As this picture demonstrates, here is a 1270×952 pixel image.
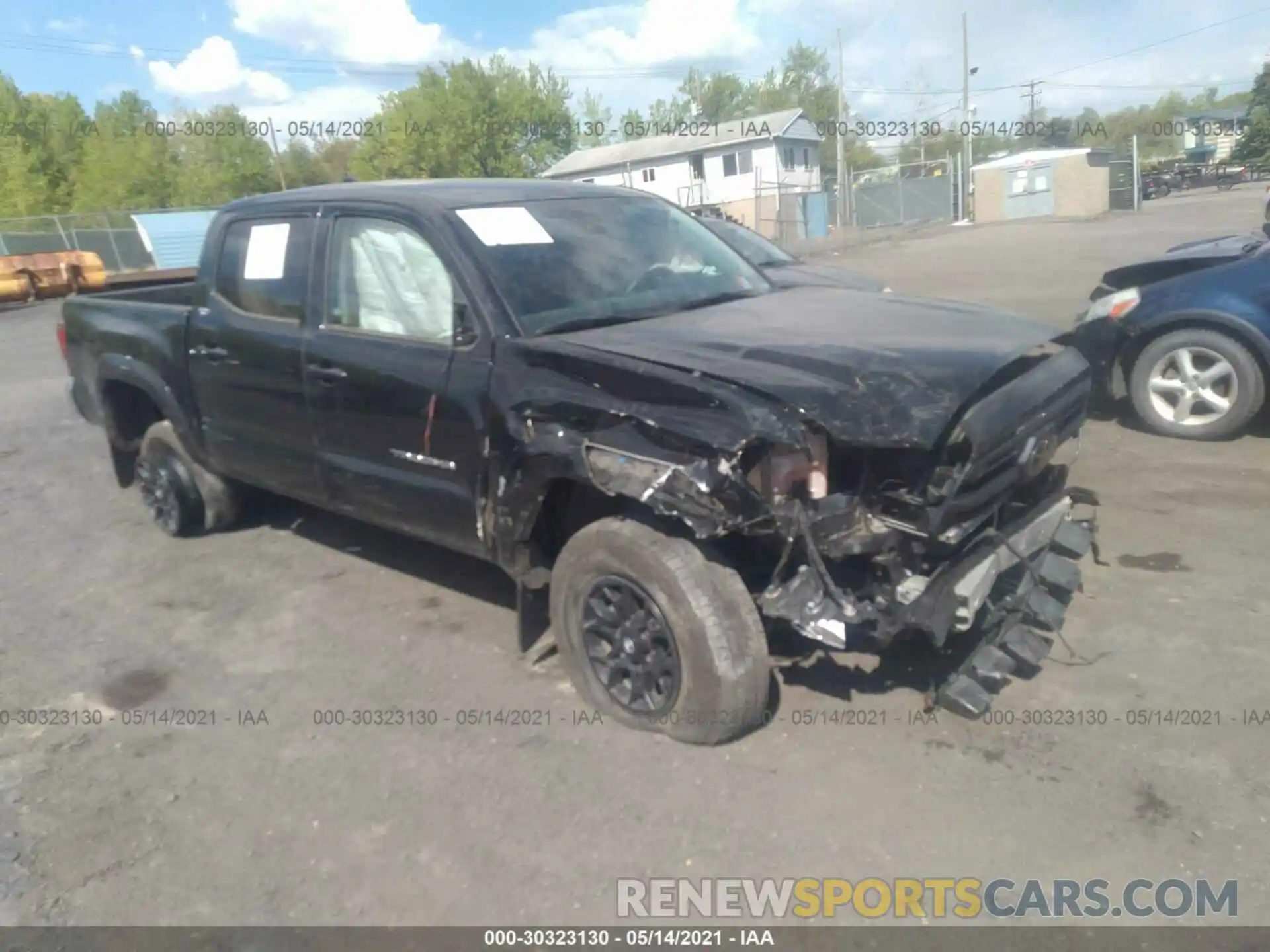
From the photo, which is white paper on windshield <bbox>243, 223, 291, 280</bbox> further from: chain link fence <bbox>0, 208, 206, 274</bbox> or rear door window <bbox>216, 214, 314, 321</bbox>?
chain link fence <bbox>0, 208, 206, 274</bbox>

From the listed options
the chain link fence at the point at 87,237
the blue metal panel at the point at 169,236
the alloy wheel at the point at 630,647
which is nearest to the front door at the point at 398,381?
the alloy wheel at the point at 630,647

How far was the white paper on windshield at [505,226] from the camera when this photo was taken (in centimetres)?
401

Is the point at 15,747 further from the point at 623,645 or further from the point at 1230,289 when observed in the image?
the point at 1230,289

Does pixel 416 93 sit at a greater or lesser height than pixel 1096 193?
greater

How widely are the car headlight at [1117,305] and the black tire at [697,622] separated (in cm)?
447

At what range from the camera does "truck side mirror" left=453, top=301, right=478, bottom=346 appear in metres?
3.78

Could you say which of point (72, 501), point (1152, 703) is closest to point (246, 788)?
point (1152, 703)

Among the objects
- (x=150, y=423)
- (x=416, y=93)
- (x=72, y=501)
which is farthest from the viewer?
(x=416, y=93)

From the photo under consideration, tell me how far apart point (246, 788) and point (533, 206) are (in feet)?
8.22

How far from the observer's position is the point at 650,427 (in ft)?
10.4

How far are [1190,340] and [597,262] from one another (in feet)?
13.7

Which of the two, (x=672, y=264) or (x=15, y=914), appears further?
(x=672, y=264)

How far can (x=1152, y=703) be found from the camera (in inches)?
141

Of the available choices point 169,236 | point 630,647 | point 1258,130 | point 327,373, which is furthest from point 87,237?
point 1258,130
